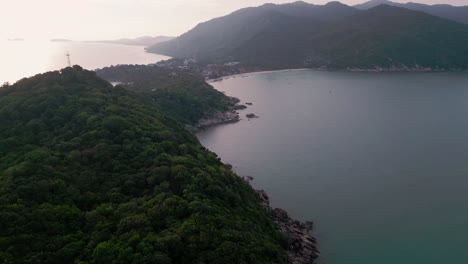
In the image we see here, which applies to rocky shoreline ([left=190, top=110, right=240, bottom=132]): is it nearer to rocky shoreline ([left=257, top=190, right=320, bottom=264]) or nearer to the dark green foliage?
the dark green foliage

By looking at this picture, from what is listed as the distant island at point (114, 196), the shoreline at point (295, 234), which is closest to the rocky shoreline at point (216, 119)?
the distant island at point (114, 196)

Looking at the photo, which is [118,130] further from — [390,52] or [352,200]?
[390,52]

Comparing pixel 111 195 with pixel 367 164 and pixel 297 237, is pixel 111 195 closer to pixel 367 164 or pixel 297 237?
pixel 297 237

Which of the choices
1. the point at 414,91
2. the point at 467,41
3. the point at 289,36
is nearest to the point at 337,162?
the point at 414,91

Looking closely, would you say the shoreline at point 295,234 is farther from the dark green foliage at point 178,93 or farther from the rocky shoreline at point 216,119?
the dark green foliage at point 178,93

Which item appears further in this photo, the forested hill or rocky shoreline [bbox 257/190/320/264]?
rocky shoreline [bbox 257/190/320/264]

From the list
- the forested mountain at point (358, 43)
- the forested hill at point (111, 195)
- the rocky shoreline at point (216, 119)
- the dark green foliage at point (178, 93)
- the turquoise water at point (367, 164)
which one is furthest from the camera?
the forested mountain at point (358, 43)

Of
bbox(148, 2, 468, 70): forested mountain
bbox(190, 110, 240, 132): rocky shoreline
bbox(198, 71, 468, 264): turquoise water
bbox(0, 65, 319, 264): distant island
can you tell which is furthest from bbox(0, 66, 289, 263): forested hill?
bbox(148, 2, 468, 70): forested mountain

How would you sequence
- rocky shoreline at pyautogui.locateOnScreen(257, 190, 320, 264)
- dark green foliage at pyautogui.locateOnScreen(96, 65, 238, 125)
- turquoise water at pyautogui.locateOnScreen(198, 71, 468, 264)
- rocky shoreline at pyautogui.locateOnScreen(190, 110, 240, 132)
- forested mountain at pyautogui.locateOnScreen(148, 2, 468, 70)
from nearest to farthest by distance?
rocky shoreline at pyautogui.locateOnScreen(257, 190, 320, 264)
turquoise water at pyautogui.locateOnScreen(198, 71, 468, 264)
rocky shoreline at pyautogui.locateOnScreen(190, 110, 240, 132)
dark green foliage at pyautogui.locateOnScreen(96, 65, 238, 125)
forested mountain at pyautogui.locateOnScreen(148, 2, 468, 70)
